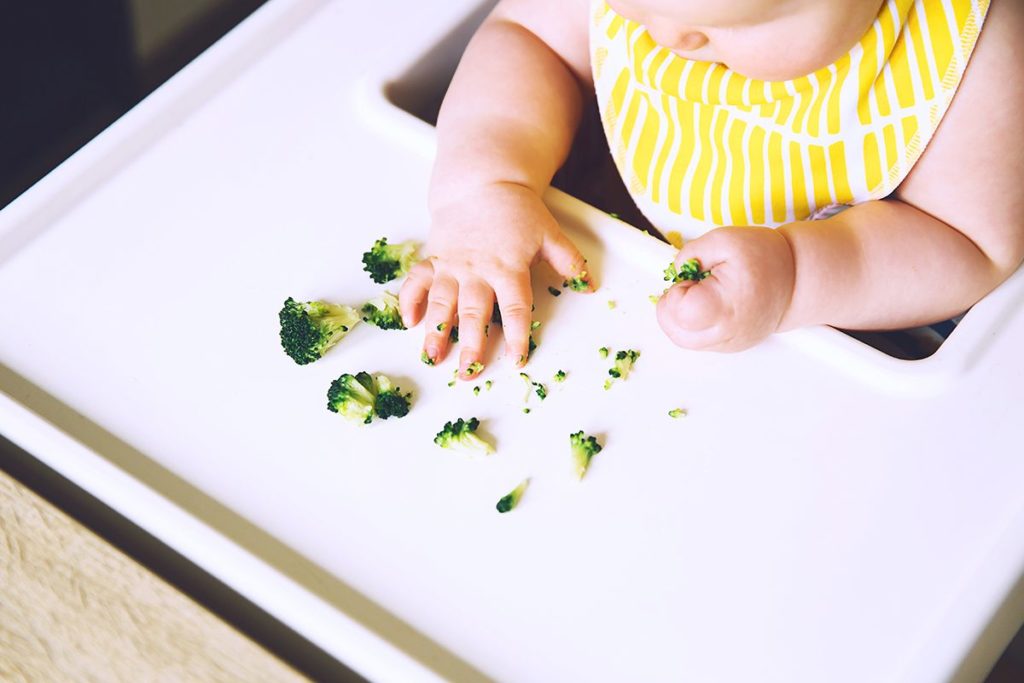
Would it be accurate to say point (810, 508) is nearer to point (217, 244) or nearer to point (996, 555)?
point (996, 555)

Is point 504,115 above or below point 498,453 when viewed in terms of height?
above

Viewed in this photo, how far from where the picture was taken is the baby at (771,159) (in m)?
0.64

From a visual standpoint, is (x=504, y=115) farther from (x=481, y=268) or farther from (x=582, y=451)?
(x=582, y=451)

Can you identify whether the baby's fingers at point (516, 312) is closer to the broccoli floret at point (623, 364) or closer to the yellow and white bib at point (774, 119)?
the broccoli floret at point (623, 364)

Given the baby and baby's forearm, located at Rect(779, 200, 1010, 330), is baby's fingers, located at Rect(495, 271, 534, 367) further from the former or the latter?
baby's forearm, located at Rect(779, 200, 1010, 330)

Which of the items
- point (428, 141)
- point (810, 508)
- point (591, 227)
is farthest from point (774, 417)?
point (428, 141)

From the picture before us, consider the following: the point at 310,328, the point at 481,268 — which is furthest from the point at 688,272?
the point at 310,328

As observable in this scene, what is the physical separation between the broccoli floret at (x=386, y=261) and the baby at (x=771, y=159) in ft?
0.06

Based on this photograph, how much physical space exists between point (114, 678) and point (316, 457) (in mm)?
160

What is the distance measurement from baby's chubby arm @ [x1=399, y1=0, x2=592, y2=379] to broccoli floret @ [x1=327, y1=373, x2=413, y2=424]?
0.04 meters

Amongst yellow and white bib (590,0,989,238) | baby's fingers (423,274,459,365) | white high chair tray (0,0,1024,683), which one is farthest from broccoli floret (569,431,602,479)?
yellow and white bib (590,0,989,238)

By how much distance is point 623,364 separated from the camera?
0.64 metres

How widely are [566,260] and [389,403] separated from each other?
152mm

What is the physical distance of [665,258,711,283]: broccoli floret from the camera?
0.64 meters
